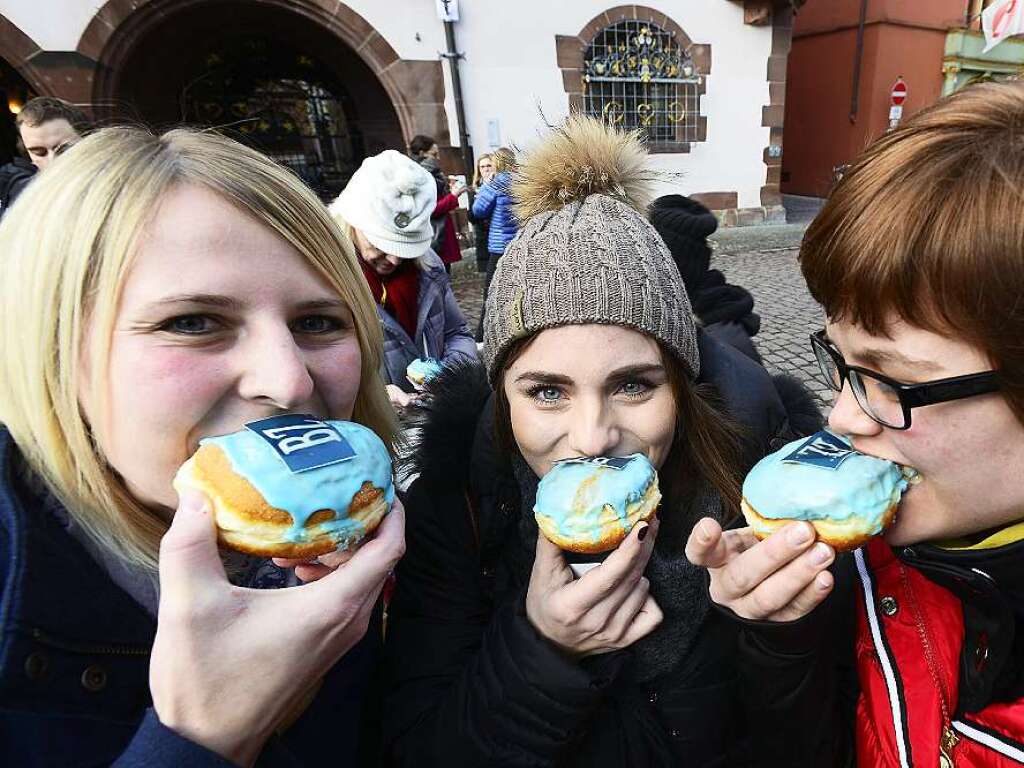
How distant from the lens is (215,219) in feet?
→ 3.24

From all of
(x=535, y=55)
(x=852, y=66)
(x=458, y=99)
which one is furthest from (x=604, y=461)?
(x=852, y=66)

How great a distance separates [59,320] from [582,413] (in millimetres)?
1057

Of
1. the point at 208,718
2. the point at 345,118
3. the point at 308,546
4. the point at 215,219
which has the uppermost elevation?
the point at 345,118

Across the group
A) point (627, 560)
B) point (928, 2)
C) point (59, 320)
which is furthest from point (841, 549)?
point (928, 2)

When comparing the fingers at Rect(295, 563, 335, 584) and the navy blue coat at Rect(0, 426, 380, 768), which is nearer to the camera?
the navy blue coat at Rect(0, 426, 380, 768)

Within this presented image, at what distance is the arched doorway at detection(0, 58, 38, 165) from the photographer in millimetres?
10548

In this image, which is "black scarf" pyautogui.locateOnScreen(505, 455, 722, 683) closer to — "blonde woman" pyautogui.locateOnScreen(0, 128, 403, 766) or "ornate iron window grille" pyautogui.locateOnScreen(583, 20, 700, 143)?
"blonde woman" pyautogui.locateOnScreen(0, 128, 403, 766)

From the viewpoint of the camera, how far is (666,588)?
1471 mm

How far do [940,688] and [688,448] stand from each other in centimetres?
74

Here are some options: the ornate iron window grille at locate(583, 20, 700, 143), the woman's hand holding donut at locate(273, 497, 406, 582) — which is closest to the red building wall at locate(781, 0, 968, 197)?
the ornate iron window grille at locate(583, 20, 700, 143)

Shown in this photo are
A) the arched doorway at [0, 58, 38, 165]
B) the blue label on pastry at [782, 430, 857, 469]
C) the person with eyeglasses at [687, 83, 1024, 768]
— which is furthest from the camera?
the arched doorway at [0, 58, 38, 165]

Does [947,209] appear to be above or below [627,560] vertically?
above

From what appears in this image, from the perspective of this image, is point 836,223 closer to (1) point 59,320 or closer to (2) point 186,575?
(2) point 186,575

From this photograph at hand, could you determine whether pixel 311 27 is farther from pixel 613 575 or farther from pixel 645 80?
pixel 613 575
